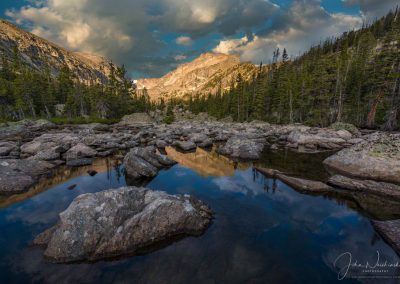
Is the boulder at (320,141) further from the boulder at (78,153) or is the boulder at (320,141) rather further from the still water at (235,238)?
the boulder at (78,153)

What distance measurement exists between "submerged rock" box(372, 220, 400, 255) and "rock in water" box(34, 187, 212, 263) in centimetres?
604

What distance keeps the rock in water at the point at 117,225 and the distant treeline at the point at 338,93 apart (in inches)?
1671

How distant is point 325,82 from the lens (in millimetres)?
55156

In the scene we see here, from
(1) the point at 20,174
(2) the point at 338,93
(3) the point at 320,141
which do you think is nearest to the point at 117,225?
(1) the point at 20,174

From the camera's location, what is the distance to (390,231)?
743 centimetres

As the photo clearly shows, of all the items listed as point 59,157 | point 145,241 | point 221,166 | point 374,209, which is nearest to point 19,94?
point 59,157

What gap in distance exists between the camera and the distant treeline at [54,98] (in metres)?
68.8

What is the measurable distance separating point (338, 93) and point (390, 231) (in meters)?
54.1

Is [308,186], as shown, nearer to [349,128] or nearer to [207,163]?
[207,163]

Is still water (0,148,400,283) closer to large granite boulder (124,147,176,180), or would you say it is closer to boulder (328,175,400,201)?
boulder (328,175,400,201)

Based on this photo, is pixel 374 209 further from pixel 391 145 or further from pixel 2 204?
pixel 2 204

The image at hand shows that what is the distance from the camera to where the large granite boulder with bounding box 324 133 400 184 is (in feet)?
40.7

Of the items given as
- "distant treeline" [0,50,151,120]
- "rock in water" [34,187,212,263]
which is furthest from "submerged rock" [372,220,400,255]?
"distant treeline" [0,50,151,120]

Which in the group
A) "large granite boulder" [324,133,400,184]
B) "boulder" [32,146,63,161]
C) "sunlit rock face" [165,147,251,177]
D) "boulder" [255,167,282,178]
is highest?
"large granite boulder" [324,133,400,184]
